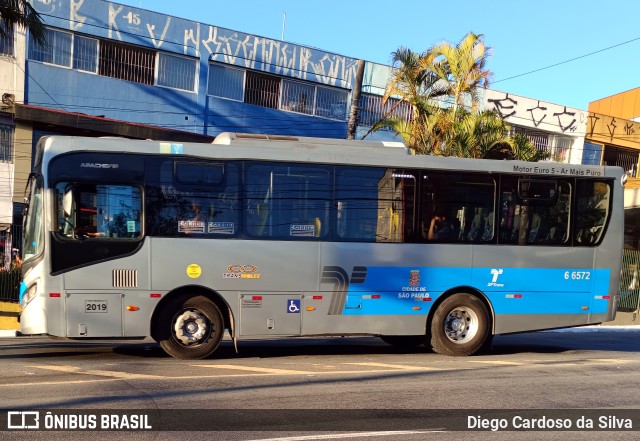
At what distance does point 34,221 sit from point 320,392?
5.36 metres

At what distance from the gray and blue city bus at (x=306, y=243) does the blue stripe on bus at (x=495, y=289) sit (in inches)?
1.0

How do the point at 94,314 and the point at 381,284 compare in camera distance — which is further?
the point at 381,284

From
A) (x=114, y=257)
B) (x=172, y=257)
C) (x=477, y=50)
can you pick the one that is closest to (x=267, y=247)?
(x=172, y=257)

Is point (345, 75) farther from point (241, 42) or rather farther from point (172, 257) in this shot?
point (172, 257)

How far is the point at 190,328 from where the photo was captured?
10922mm

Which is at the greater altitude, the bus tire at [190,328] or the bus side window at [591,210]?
the bus side window at [591,210]

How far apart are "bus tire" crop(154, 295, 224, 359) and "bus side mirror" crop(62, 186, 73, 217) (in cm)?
203

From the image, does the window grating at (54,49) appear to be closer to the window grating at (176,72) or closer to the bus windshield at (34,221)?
the window grating at (176,72)

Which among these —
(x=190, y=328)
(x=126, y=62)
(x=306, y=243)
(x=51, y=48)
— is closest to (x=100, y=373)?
(x=190, y=328)

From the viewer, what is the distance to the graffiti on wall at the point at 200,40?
2395 cm

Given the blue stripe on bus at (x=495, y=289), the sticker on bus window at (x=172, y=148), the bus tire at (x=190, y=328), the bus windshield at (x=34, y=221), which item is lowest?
the bus tire at (x=190, y=328)

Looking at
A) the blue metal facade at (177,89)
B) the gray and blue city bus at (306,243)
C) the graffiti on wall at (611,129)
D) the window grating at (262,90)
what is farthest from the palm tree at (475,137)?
the graffiti on wall at (611,129)

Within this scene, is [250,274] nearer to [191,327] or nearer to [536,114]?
[191,327]

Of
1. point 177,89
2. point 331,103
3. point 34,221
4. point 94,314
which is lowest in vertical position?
point 94,314
